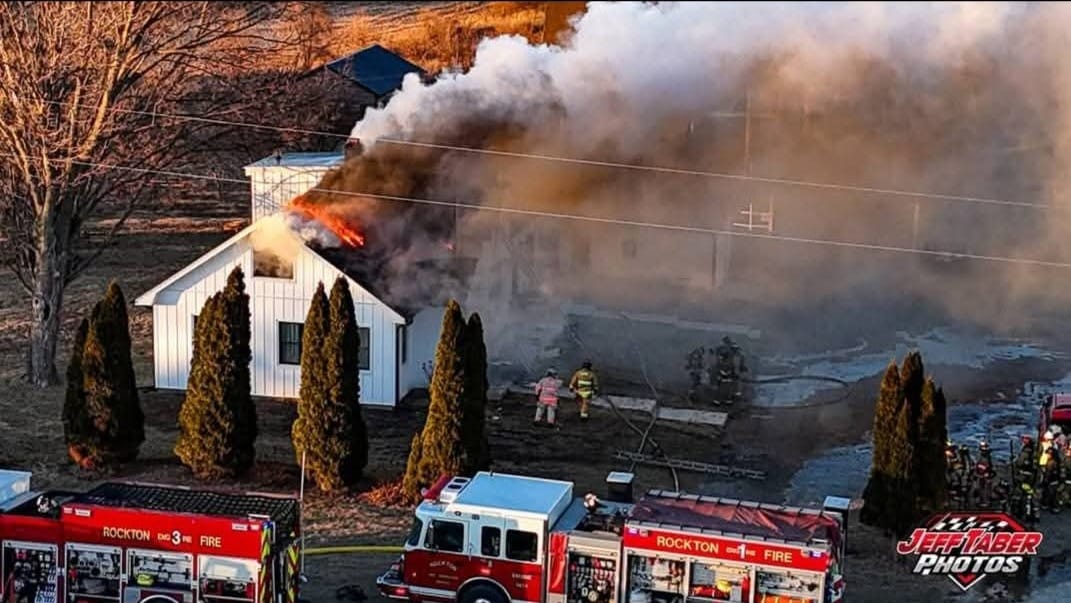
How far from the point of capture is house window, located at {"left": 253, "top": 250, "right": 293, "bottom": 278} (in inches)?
1194

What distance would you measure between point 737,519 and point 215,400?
10380mm

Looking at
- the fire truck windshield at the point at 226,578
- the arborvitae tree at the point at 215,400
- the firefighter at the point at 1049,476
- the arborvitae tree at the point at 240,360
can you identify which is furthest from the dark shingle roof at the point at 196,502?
the firefighter at the point at 1049,476

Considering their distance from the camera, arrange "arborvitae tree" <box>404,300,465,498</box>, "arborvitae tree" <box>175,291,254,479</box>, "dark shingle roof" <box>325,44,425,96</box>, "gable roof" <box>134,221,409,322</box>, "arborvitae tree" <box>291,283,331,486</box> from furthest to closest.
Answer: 1. "dark shingle roof" <box>325,44,425,96</box>
2. "gable roof" <box>134,221,409,322</box>
3. "arborvitae tree" <box>175,291,254,479</box>
4. "arborvitae tree" <box>291,283,331,486</box>
5. "arborvitae tree" <box>404,300,465,498</box>

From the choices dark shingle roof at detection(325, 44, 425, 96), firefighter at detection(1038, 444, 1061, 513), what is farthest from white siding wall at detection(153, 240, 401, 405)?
dark shingle roof at detection(325, 44, 425, 96)

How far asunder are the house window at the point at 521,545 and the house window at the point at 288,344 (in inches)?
511

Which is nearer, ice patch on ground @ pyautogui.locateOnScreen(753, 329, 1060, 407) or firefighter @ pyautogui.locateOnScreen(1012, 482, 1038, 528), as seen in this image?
firefighter @ pyautogui.locateOnScreen(1012, 482, 1038, 528)

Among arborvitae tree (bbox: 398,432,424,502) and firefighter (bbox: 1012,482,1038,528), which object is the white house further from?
firefighter (bbox: 1012,482,1038,528)

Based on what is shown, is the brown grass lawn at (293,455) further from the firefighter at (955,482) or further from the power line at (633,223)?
the firefighter at (955,482)

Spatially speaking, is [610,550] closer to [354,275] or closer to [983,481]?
[983,481]

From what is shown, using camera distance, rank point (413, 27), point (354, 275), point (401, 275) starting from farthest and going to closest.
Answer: point (413, 27)
point (401, 275)
point (354, 275)

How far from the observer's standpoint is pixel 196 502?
18.8 metres

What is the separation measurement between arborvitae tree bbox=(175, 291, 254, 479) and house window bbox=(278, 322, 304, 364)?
18.3ft

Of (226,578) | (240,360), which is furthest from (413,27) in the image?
(226,578)

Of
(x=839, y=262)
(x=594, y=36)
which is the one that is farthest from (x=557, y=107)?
(x=839, y=262)
